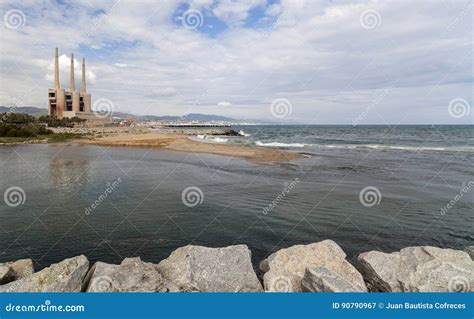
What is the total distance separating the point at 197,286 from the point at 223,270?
70cm

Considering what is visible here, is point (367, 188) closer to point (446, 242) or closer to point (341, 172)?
point (341, 172)

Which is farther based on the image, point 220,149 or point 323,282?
point 220,149

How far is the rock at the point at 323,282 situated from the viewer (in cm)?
662

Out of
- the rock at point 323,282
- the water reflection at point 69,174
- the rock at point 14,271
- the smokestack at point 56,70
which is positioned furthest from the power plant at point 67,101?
the rock at point 323,282

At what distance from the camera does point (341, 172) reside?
88.1ft

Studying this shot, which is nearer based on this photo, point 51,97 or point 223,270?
point 223,270

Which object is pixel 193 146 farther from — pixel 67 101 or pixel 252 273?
pixel 67 101

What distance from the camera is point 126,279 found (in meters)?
7.05

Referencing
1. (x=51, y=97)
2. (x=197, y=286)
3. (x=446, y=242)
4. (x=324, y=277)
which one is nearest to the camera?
(x=324, y=277)

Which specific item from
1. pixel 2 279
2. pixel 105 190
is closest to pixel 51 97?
pixel 105 190

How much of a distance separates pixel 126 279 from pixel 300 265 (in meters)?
3.99

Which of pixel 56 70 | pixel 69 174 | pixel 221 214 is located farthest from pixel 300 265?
pixel 56 70

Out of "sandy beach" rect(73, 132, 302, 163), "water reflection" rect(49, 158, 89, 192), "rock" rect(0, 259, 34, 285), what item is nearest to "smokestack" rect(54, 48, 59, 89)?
"sandy beach" rect(73, 132, 302, 163)

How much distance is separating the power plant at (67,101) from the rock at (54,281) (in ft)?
451
